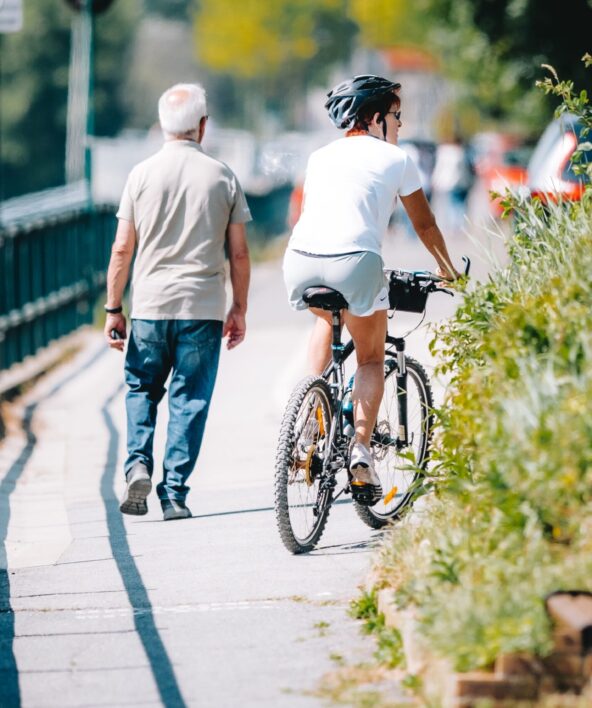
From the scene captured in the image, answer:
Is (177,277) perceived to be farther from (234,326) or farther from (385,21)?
(385,21)

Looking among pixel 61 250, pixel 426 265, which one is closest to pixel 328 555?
pixel 61 250

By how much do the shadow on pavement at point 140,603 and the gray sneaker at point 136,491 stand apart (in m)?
0.11

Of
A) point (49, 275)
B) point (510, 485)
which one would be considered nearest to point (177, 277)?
point (510, 485)

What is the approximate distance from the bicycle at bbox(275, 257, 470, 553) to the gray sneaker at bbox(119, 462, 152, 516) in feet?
2.98

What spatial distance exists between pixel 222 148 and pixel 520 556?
33.0m

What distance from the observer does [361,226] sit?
18.4ft

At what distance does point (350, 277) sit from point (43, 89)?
6594 centimetres

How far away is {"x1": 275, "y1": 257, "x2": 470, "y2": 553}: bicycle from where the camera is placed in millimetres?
5574

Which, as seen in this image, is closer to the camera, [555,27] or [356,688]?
[356,688]

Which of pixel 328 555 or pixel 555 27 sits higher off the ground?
pixel 555 27

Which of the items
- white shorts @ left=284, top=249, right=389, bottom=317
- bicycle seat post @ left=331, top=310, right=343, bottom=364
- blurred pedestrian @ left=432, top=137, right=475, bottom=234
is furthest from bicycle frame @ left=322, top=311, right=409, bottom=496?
blurred pedestrian @ left=432, top=137, right=475, bottom=234

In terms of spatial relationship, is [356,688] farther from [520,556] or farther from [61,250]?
[61,250]

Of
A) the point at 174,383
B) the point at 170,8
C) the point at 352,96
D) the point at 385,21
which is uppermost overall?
the point at 170,8

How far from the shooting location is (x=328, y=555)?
5.76 m
